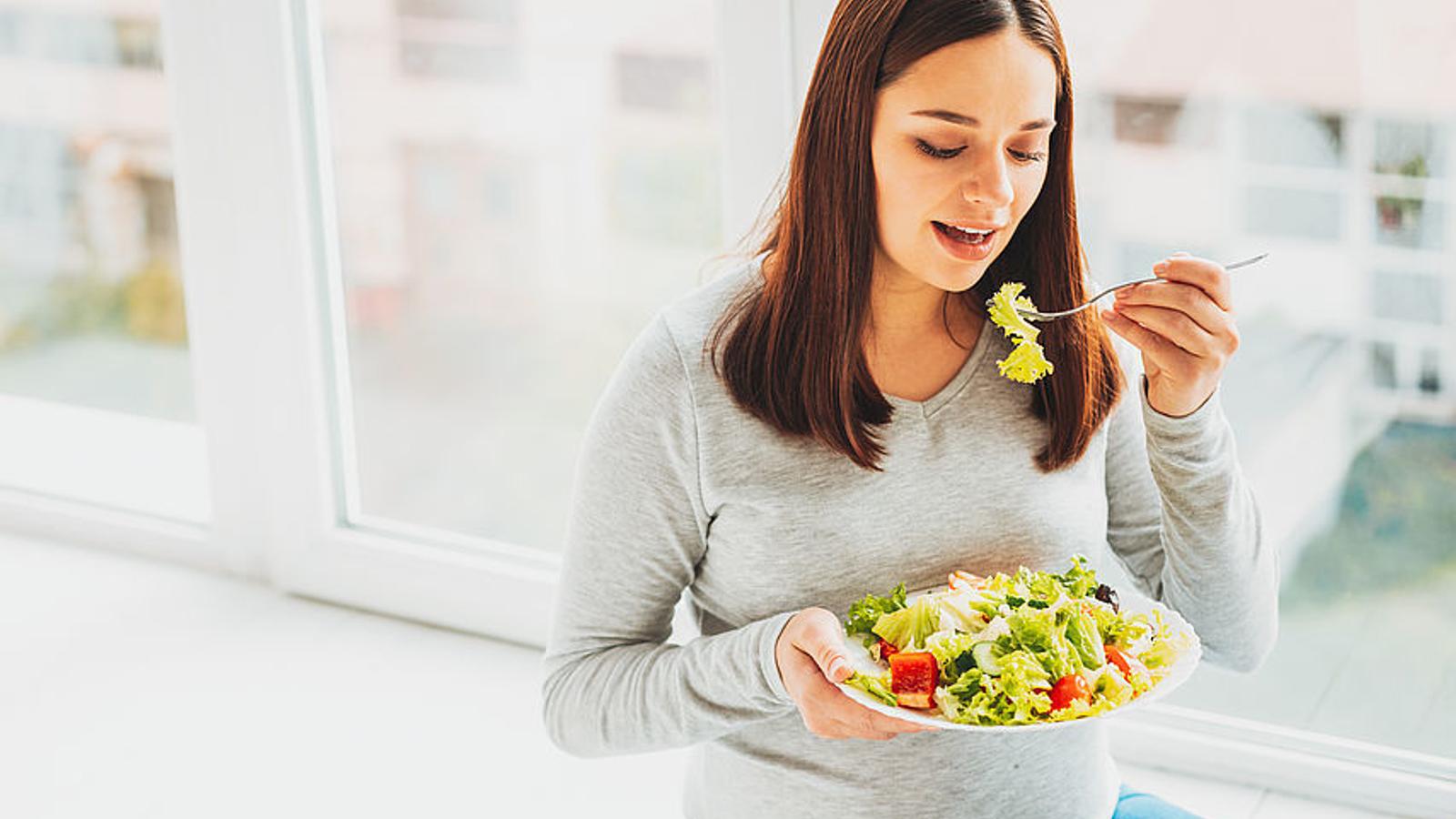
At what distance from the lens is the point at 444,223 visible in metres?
2.62

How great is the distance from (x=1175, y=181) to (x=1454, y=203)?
0.28 meters

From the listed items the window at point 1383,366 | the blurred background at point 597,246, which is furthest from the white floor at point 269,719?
the window at point 1383,366

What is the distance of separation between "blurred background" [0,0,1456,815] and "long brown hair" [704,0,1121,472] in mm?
493

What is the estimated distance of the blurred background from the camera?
6.61ft

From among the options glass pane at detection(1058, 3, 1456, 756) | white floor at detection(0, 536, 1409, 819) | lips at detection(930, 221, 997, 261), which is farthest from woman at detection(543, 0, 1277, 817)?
white floor at detection(0, 536, 1409, 819)

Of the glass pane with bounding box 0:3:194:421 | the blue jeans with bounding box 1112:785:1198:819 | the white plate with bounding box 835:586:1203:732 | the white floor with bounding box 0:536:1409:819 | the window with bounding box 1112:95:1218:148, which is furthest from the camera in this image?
the glass pane with bounding box 0:3:194:421

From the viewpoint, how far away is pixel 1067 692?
1438 millimetres

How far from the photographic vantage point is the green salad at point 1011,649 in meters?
1.43

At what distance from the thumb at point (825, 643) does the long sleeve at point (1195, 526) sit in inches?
12.3

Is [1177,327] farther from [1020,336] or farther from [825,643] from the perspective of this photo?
[825,643]

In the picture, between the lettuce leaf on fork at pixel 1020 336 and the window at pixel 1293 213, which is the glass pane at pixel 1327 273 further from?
the lettuce leaf on fork at pixel 1020 336

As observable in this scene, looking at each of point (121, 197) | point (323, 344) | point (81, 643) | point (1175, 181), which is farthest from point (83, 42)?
point (1175, 181)

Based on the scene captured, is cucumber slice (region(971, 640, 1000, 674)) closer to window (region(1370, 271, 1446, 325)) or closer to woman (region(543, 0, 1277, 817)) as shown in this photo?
woman (region(543, 0, 1277, 817))

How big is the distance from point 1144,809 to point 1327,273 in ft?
2.12
